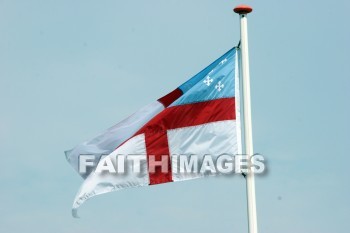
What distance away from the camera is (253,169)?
17000mm

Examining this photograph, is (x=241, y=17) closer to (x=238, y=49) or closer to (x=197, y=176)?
(x=238, y=49)

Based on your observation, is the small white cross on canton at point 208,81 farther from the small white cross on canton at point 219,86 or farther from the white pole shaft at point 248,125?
the white pole shaft at point 248,125

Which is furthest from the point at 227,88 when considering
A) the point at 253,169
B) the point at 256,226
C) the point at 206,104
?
the point at 256,226

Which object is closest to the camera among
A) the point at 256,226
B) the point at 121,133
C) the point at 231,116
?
→ the point at 256,226

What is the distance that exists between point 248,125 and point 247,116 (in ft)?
0.70

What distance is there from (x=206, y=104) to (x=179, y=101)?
638 mm

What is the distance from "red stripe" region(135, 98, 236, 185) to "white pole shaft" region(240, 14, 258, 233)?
0.62 meters

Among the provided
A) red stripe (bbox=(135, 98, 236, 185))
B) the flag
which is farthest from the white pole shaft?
red stripe (bbox=(135, 98, 236, 185))

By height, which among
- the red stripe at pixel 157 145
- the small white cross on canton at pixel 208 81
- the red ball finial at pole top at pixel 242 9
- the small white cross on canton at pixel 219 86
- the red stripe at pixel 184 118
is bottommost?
the red stripe at pixel 157 145

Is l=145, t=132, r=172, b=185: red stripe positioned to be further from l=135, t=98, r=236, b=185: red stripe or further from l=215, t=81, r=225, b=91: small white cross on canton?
l=215, t=81, r=225, b=91: small white cross on canton

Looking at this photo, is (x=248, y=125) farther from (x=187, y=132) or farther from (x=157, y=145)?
(x=157, y=145)

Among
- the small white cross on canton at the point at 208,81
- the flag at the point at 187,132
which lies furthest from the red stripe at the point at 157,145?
the small white cross on canton at the point at 208,81

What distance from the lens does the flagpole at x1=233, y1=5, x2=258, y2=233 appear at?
55.1 ft

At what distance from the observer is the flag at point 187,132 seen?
17.7 m
